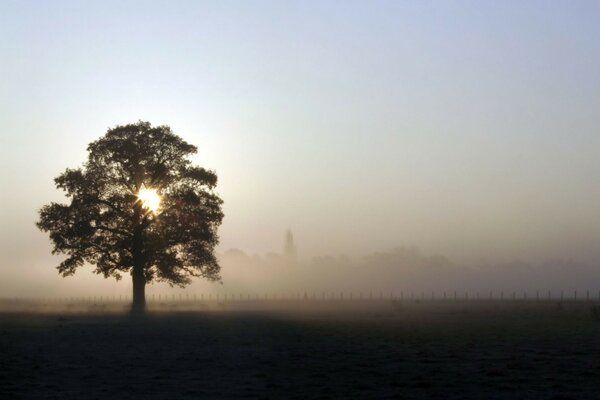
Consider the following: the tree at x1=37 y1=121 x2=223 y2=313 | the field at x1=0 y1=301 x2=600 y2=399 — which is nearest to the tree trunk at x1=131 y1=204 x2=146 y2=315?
the tree at x1=37 y1=121 x2=223 y2=313

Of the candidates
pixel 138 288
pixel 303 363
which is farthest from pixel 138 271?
pixel 303 363

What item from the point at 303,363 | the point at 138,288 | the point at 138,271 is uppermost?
the point at 138,271

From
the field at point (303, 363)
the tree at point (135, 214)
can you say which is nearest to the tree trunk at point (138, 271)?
the tree at point (135, 214)

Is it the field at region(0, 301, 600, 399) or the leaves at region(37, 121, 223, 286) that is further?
the leaves at region(37, 121, 223, 286)

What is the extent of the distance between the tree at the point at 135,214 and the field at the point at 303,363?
23634mm

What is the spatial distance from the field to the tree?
77.5 ft

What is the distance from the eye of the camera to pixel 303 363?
31562mm

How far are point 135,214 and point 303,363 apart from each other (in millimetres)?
43073

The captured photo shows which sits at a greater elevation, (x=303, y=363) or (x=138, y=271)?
(x=138, y=271)

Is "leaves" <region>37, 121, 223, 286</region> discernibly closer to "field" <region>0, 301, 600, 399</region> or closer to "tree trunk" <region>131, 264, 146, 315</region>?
"tree trunk" <region>131, 264, 146, 315</region>

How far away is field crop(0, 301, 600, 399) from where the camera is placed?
25297 millimetres

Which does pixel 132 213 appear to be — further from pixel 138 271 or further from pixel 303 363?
pixel 303 363

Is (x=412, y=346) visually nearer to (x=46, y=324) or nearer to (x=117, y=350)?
(x=117, y=350)

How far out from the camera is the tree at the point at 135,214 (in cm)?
7169
